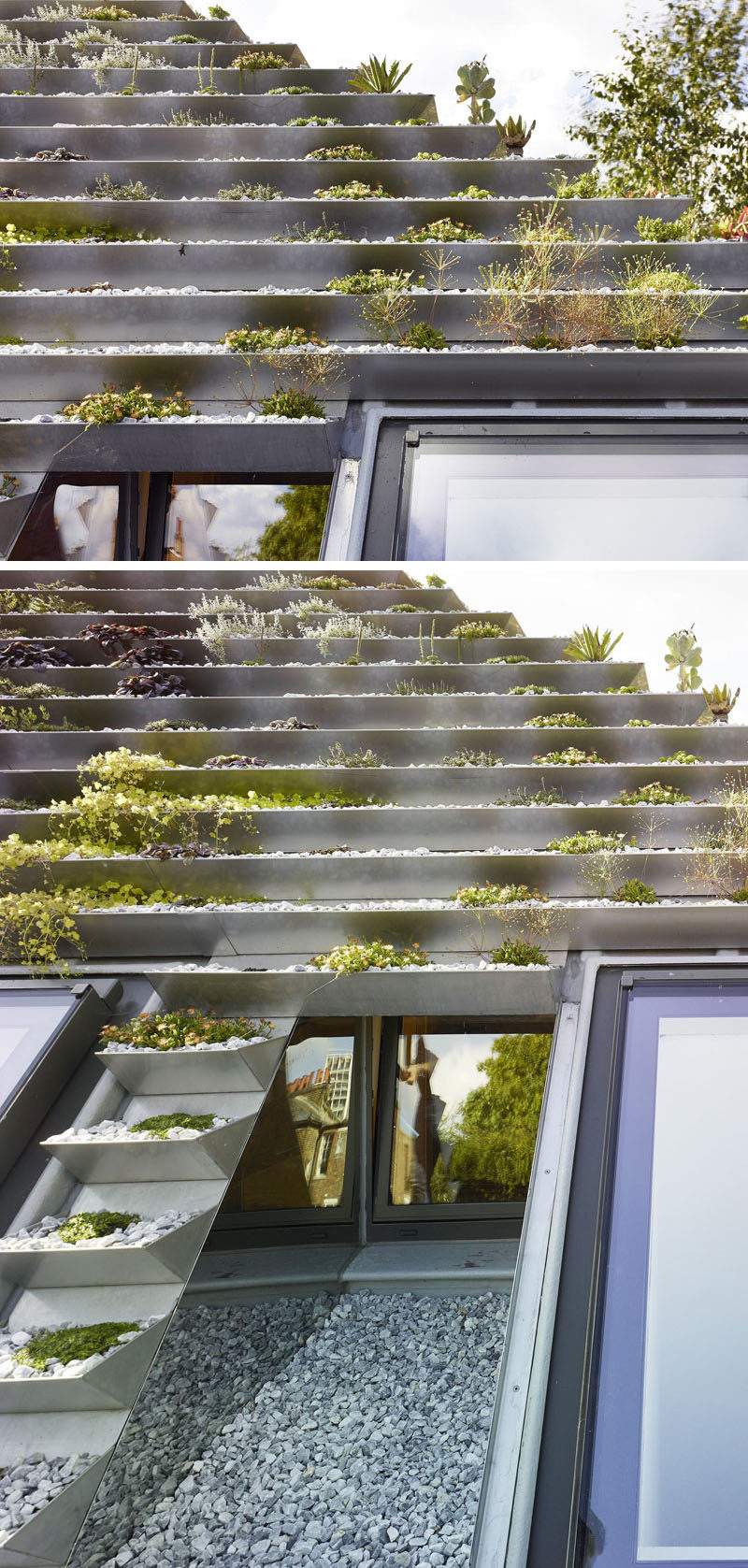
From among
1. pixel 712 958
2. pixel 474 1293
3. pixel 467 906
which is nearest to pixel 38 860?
pixel 467 906

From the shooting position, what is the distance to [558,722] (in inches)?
189

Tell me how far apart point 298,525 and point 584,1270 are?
3.06 metres

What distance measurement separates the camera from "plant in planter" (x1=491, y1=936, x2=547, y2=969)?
3850 mm

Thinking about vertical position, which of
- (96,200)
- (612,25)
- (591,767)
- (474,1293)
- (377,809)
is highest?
(612,25)

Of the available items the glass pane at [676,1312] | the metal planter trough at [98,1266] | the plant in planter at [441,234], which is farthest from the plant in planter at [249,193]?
the metal planter trough at [98,1266]

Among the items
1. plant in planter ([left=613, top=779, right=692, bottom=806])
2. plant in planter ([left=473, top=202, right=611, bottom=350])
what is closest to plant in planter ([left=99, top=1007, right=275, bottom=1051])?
plant in planter ([left=613, top=779, right=692, bottom=806])

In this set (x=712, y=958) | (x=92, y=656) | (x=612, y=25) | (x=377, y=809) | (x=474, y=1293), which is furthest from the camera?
(x=612, y=25)

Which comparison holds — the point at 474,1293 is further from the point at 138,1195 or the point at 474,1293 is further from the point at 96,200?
the point at 96,200

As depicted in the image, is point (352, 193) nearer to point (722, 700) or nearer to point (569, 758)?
point (569, 758)

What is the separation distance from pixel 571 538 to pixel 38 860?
8.71 feet

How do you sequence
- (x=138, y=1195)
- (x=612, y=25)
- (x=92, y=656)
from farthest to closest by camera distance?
(x=612, y=25) → (x=92, y=656) → (x=138, y=1195)

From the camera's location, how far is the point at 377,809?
4.38 meters

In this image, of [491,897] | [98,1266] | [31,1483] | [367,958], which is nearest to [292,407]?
[491,897]

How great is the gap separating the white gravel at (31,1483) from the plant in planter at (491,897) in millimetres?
2254
